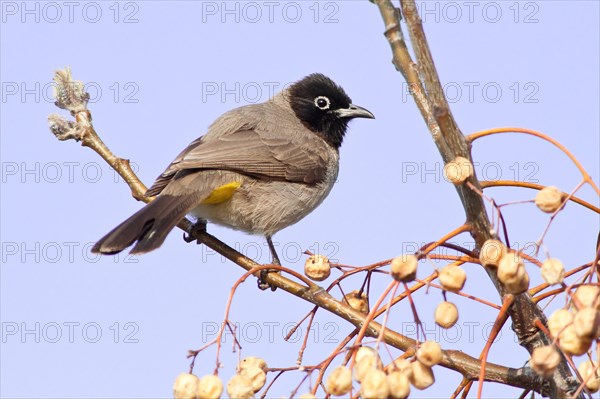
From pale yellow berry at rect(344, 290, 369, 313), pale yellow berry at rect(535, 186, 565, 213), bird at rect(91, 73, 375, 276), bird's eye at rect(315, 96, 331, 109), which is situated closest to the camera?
pale yellow berry at rect(535, 186, 565, 213)

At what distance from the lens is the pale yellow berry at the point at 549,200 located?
2.07 meters

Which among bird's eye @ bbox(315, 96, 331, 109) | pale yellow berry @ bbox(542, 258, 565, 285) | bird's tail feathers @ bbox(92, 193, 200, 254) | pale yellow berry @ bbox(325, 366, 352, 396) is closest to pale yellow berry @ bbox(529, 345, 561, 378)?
pale yellow berry @ bbox(542, 258, 565, 285)

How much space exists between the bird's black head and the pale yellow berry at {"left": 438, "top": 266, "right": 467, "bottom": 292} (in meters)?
4.15

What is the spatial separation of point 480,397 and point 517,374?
0.58 meters

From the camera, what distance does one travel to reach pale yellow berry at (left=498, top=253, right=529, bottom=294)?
2041 millimetres

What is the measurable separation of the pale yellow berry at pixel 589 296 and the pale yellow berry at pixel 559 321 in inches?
1.7

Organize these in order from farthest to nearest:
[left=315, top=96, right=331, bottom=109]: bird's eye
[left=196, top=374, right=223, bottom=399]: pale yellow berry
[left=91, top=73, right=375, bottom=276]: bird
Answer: [left=315, top=96, right=331, bottom=109]: bird's eye → [left=91, top=73, right=375, bottom=276]: bird → [left=196, top=374, right=223, bottom=399]: pale yellow berry

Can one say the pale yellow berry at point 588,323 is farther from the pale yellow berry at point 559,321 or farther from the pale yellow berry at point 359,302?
the pale yellow berry at point 359,302

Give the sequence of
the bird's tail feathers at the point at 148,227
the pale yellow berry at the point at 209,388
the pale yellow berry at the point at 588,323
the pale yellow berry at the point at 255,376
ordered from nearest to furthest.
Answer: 1. the pale yellow berry at the point at 588,323
2. the pale yellow berry at the point at 209,388
3. the pale yellow berry at the point at 255,376
4. the bird's tail feathers at the point at 148,227

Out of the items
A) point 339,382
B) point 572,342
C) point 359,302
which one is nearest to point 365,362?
point 339,382

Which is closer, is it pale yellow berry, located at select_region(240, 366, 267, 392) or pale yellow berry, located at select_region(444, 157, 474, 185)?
pale yellow berry, located at select_region(444, 157, 474, 185)

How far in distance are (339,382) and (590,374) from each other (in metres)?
0.63

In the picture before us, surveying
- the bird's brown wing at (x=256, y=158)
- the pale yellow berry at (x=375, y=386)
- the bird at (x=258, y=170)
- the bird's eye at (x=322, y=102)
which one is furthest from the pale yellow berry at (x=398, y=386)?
the bird's eye at (x=322, y=102)

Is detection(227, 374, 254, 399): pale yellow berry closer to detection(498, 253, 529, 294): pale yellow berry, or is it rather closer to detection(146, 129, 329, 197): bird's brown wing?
detection(498, 253, 529, 294): pale yellow berry
